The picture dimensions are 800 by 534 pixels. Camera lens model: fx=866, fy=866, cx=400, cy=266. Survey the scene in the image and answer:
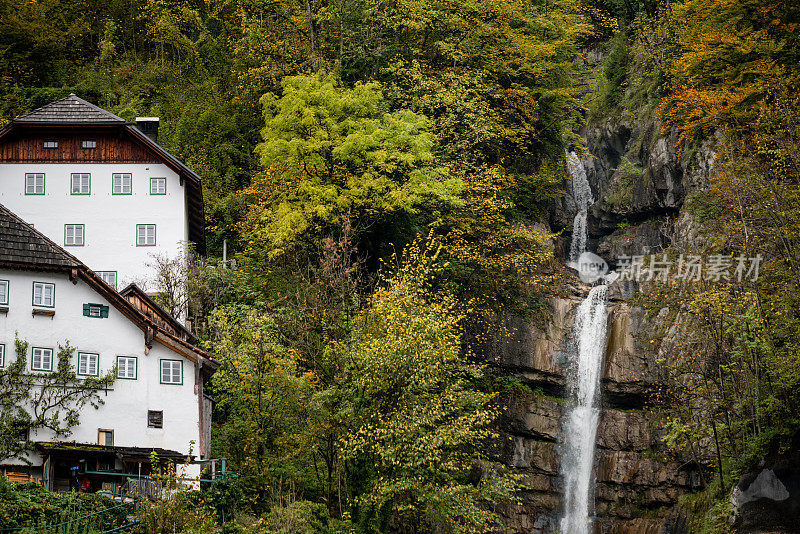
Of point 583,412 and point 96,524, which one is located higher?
point 583,412

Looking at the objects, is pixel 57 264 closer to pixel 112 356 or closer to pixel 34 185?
pixel 112 356

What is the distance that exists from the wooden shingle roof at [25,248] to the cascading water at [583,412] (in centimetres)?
2439

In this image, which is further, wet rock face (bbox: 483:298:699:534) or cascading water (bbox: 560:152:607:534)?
cascading water (bbox: 560:152:607:534)

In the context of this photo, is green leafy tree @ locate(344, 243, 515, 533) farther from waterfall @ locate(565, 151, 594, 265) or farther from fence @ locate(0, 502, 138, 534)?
waterfall @ locate(565, 151, 594, 265)

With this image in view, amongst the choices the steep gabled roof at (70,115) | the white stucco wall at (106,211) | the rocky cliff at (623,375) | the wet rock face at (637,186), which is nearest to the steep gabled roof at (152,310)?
the white stucco wall at (106,211)

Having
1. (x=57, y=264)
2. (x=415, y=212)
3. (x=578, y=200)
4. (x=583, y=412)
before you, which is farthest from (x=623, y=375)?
(x=57, y=264)

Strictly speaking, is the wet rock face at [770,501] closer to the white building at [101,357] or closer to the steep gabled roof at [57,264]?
the white building at [101,357]

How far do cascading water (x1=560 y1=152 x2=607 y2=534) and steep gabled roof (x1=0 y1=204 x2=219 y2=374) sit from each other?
1835 cm

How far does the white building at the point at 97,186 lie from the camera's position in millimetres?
43469

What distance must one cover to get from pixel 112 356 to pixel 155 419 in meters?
3.05

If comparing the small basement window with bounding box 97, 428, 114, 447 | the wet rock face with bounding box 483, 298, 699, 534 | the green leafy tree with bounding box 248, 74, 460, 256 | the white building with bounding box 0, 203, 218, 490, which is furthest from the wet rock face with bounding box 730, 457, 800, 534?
the small basement window with bounding box 97, 428, 114, 447

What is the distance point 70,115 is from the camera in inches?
1740

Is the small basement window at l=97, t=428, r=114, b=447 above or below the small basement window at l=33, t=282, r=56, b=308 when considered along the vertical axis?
below

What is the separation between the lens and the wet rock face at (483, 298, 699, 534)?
39.9 m
